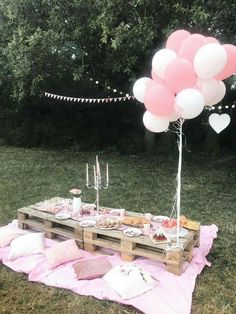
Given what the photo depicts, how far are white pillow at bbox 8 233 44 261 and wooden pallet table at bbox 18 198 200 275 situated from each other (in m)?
0.25

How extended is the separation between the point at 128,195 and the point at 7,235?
8.42ft

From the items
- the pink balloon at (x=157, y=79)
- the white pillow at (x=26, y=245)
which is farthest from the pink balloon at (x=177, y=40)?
the white pillow at (x=26, y=245)

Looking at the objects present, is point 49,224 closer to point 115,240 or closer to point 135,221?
point 115,240

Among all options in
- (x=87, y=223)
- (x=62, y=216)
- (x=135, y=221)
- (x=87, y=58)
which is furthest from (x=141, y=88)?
(x=87, y=58)

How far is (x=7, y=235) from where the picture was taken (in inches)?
175

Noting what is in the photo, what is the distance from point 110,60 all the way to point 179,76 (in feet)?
14.8

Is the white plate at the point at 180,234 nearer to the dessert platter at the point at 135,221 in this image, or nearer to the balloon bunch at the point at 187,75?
the dessert platter at the point at 135,221

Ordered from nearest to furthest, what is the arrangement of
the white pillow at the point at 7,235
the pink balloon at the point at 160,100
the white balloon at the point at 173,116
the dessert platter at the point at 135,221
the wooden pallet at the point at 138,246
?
the pink balloon at the point at 160,100, the white balloon at the point at 173,116, the wooden pallet at the point at 138,246, the dessert platter at the point at 135,221, the white pillow at the point at 7,235

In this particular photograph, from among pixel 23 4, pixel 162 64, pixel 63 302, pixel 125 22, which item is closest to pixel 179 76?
pixel 162 64

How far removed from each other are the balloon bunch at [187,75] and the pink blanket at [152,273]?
1.54 m

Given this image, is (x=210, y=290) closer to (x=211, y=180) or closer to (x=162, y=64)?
(x=162, y=64)

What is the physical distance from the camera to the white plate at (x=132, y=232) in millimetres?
3943

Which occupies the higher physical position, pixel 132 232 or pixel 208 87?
pixel 208 87

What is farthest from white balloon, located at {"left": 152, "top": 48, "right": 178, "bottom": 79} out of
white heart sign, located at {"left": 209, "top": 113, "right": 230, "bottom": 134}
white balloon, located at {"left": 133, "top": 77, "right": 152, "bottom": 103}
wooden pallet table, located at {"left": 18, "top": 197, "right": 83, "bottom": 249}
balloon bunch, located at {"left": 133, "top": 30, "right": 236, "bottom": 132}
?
wooden pallet table, located at {"left": 18, "top": 197, "right": 83, "bottom": 249}
